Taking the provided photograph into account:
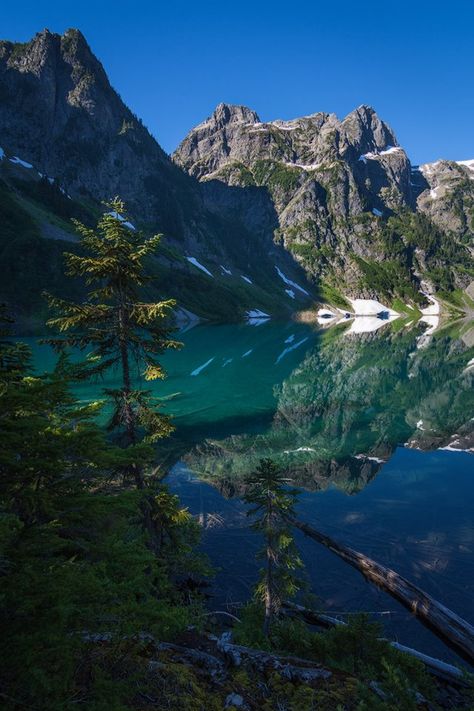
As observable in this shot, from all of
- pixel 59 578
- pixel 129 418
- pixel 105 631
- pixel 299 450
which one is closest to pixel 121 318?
pixel 129 418

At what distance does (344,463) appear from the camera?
1211 inches

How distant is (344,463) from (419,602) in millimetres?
16427

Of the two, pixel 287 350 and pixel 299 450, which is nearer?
pixel 299 450

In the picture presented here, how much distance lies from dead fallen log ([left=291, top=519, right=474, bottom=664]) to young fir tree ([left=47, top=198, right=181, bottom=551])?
8373 millimetres

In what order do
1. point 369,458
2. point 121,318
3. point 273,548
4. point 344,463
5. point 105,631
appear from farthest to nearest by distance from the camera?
point 369,458
point 344,463
point 121,318
point 273,548
point 105,631

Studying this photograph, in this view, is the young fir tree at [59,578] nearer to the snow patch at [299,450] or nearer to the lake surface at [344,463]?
the lake surface at [344,463]

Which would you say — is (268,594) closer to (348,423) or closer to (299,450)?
(299,450)

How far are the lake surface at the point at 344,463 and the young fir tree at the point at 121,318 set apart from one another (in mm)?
1964

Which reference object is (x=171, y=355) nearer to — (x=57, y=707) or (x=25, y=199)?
(x=57, y=707)

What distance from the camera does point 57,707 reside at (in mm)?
4273

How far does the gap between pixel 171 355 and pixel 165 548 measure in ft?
233

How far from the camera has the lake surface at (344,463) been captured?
1666cm

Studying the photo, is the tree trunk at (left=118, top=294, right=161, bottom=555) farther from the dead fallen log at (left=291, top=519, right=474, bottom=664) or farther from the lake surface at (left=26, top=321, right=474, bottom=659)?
the dead fallen log at (left=291, top=519, right=474, bottom=664)

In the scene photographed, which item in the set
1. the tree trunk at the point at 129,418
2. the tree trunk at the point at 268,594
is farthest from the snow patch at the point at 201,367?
the tree trunk at the point at 268,594
